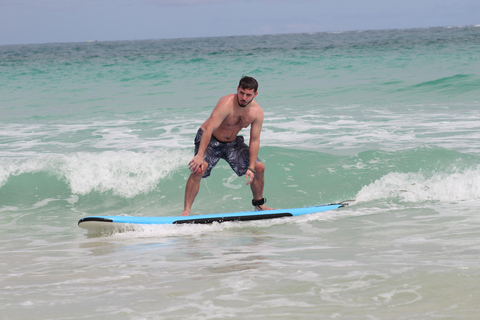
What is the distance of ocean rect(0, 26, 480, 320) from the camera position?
3.30 meters

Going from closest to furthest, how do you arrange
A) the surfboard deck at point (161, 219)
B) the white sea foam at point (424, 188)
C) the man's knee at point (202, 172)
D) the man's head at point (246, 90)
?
the man's head at point (246, 90) < the surfboard deck at point (161, 219) < the man's knee at point (202, 172) < the white sea foam at point (424, 188)

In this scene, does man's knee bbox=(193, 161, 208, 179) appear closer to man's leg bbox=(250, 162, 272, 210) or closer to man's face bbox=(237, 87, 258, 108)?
man's leg bbox=(250, 162, 272, 210)

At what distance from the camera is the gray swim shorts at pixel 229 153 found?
5828 millimetres

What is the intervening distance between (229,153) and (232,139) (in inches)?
6.1

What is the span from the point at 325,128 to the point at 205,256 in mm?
7481

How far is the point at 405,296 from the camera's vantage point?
3211mm

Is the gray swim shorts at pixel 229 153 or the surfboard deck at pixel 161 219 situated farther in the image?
the gray swim shorts at pixel 229 153

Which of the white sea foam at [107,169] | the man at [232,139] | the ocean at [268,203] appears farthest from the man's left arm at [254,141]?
the white sea foam at [107,169]

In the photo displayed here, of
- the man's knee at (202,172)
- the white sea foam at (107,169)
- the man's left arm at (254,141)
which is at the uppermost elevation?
the man's left arm at (254,141)

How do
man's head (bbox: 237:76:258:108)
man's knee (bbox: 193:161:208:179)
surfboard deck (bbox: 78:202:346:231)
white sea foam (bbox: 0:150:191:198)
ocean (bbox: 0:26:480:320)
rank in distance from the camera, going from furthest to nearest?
white sea foam (bbox: 0:150:191:198)
man's knee (bbox: 193:161:208:179)
surfboard deck (bbox: 78:202:346:231)
man's head (bbox: 237:76:258:108)
ocean (bbox: 0:26:480:320)

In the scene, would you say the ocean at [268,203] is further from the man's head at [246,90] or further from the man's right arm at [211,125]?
the man's head at [246,90]

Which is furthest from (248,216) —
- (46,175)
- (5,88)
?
(5,88)

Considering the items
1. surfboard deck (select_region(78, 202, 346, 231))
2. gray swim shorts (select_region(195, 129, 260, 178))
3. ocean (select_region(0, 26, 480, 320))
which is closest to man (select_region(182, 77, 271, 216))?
gray swim shorts (select_region(195, 129, 260, 178))

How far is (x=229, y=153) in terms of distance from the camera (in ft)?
19.3
